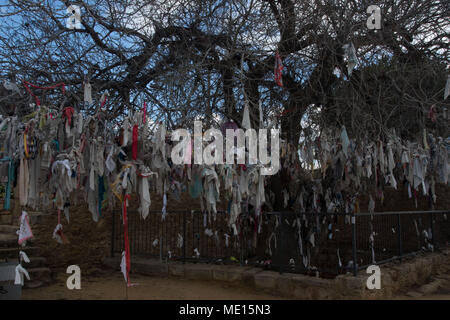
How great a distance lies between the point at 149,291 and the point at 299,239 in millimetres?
2826

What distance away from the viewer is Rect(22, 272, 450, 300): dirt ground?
5.68 meters

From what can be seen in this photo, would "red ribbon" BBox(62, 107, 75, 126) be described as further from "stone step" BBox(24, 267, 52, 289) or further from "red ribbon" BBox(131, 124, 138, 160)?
"stone step" BBox(24, 267, 52, 289)

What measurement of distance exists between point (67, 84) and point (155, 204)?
4736 mm

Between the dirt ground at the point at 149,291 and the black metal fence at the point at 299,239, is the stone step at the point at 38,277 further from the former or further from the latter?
the black metal fence at the point at 299,239

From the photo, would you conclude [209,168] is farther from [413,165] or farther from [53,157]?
[413,165]

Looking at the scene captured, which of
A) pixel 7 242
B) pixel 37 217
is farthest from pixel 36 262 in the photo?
pixel 37 217

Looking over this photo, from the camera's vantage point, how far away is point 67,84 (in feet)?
19.9

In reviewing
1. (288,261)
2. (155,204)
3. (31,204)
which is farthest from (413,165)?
(155,204)

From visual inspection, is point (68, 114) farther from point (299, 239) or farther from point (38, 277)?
point (299, 239)

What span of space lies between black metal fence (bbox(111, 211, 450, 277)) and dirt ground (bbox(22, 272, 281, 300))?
28.0 inches

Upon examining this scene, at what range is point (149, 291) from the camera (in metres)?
6.05

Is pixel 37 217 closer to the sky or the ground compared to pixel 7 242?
closer to the sky

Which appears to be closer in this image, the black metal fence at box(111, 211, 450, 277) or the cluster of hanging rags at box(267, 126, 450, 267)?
the cluster of hanging rags at box(267, 126, 450, 267)

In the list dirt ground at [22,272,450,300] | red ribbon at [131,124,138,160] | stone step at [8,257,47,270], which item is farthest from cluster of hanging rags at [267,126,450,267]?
stone step at [8,257,47,270]
